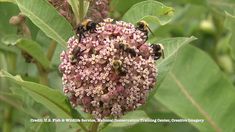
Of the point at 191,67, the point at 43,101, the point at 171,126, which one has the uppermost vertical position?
the point at 43,101

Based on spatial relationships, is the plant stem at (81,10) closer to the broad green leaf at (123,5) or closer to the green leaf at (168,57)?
the green leaf at (168,57)

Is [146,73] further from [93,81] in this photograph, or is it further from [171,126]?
[171,126]

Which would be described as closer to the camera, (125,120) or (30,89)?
(30,89)

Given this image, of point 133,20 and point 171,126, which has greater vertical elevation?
point 133,20

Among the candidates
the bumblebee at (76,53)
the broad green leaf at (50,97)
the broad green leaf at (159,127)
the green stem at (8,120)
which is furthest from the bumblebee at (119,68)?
the green stem at (8,120)

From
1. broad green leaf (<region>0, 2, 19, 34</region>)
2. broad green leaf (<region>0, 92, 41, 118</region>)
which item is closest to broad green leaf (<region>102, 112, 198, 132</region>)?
broad green leaf (<region>0, 92, 41, 118</region>)

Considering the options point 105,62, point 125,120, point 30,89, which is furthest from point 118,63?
point 125,120
